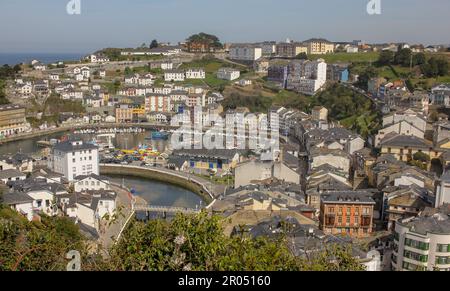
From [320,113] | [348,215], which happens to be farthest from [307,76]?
[348,215]

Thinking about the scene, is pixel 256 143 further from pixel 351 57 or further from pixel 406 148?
pixel 351 57

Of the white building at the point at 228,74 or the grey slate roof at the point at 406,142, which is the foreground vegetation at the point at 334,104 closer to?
the grey slate roof at the point at 406,142

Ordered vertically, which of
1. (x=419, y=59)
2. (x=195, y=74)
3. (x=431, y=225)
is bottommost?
(x=431, y=225)

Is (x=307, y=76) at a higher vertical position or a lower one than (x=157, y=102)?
higher

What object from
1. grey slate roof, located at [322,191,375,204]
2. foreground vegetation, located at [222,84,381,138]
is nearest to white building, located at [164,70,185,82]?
foreground vegetation, located at [222,84,381,138]

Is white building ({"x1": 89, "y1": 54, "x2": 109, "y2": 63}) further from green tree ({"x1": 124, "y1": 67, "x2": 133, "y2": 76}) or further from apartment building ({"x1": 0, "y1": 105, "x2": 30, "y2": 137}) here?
apartment building ({"x1": 0, "y1": 105, "x2": 30, "y2": 137})

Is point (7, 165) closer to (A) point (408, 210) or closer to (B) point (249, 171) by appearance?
(B) point (249, 171)
